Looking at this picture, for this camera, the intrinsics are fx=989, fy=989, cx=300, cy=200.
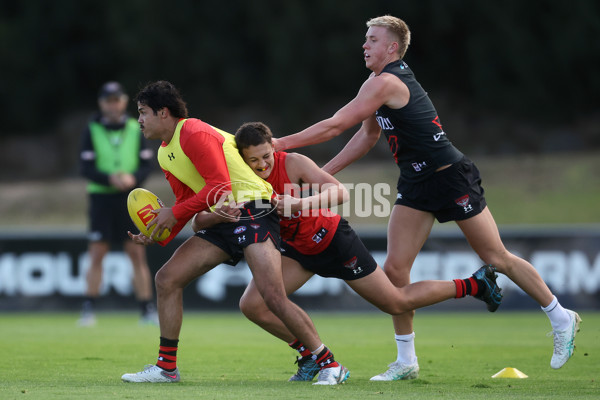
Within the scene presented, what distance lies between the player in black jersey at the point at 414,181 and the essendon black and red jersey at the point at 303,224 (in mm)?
357

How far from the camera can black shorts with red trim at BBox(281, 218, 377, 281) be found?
6.57 meters

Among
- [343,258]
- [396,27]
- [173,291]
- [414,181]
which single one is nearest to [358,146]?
[414,181]

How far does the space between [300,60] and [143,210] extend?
16920mm

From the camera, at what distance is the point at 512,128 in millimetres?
23922

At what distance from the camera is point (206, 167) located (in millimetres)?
6270

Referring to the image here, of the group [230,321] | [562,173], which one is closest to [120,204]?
[230,321]

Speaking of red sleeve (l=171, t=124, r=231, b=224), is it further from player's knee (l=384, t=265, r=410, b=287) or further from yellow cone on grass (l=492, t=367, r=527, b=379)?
yellow cone on grass (l=492, t=367, r=527, b=379)

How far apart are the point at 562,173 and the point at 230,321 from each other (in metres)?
10.9

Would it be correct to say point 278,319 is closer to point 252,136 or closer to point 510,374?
point 252,136

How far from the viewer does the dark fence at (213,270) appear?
13.3m

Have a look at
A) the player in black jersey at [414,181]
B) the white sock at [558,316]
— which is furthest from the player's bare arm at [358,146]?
the white sock at [558,316]

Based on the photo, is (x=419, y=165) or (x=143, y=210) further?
(x=419, y=165)

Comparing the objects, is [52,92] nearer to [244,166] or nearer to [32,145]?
[32,145]

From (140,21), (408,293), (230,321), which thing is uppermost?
(140,21)
